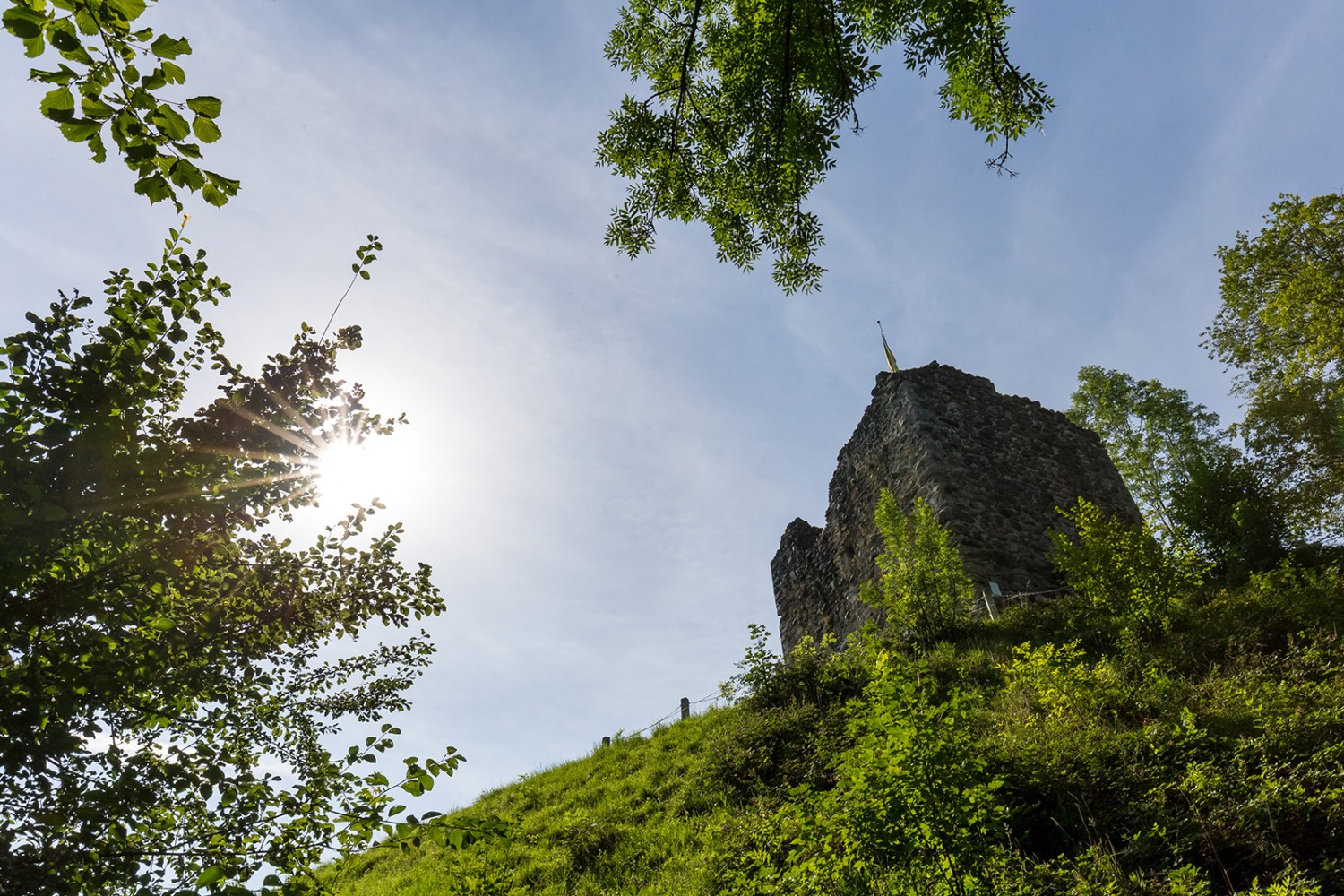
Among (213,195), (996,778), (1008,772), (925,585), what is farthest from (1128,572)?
(213,195)

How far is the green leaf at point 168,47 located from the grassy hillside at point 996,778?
2272 millimetres

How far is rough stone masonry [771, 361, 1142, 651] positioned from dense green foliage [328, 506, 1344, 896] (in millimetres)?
2407

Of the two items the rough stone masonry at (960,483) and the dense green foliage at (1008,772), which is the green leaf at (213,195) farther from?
the rough stone masonry at (960,483)

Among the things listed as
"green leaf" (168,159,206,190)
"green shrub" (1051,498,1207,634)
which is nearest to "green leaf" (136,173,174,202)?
"green leaf" (168,159,206,190)

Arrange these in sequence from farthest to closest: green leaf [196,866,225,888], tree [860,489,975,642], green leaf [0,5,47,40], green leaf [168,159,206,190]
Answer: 1. tree [860,489,975,642]
2. green leaf [196,866,225,888]
3. green leaf [168,159,206,190]
4. green leaf [0,5,47,40]

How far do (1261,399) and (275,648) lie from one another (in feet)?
60.1

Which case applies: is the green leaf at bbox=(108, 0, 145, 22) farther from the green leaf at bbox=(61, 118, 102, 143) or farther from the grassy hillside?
the grassy hillside

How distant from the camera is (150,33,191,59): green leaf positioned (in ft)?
4.51

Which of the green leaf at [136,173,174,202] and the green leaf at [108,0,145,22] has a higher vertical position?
the green leaf at [108,0,145,22]

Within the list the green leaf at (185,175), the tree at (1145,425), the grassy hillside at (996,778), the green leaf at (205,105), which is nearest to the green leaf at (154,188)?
the green leaf at (185,175)

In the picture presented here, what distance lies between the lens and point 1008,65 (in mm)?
4336

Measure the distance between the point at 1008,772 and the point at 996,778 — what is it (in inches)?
70.0

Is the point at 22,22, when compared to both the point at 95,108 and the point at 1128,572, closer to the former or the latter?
the point at 95,108

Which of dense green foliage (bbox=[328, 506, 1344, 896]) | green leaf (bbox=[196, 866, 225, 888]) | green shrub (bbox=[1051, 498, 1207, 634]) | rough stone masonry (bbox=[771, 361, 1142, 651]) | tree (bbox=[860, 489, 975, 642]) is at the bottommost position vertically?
green leaf (bbox=[196, 866, 225, 888])
